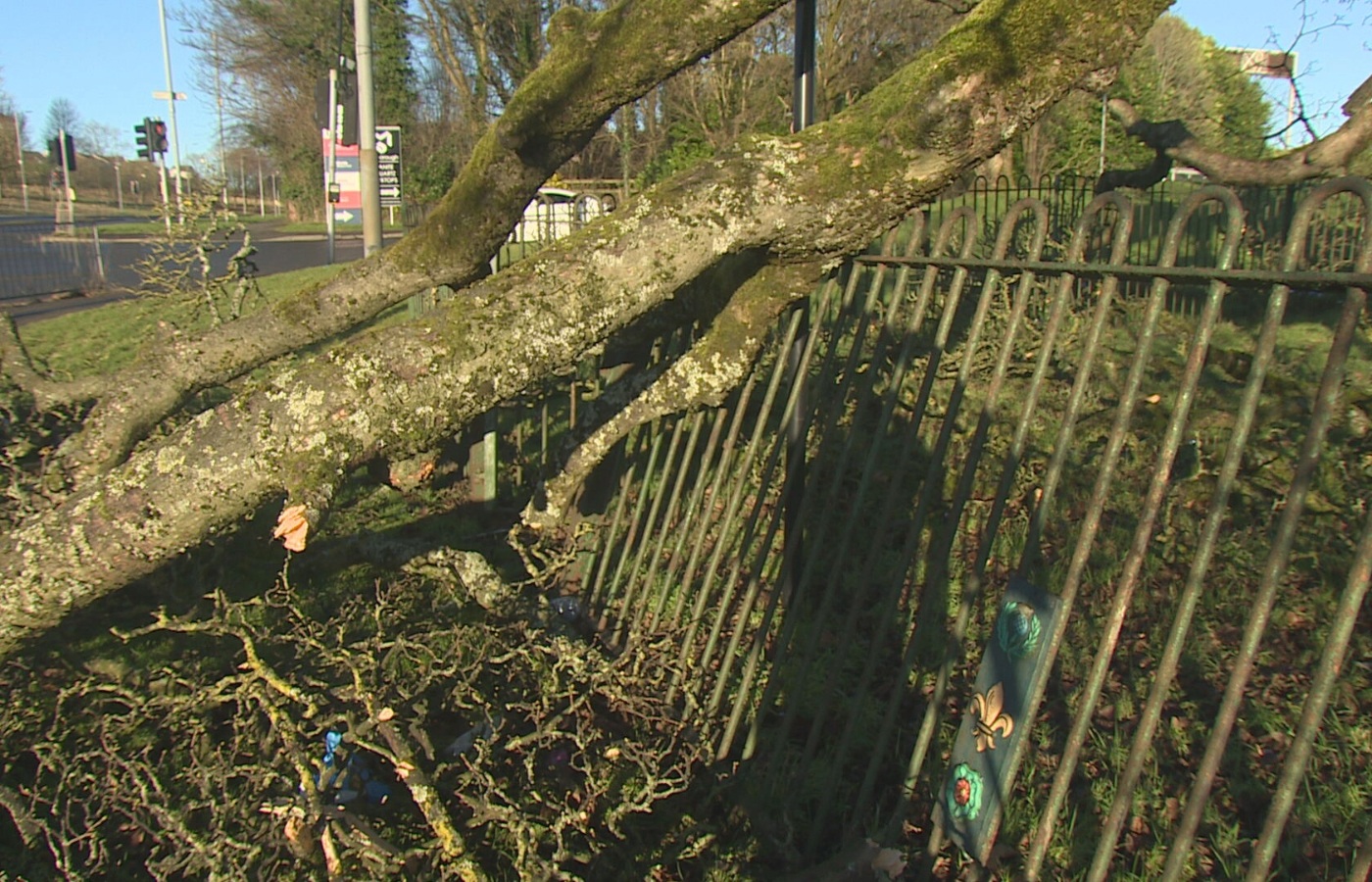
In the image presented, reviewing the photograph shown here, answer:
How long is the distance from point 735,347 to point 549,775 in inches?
63.6

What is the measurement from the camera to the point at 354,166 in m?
23.6

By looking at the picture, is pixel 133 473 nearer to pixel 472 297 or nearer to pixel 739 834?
pixel 472 297

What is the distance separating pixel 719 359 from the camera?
149 inches

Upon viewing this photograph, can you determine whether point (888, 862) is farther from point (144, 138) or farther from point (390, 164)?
point (144, 138)

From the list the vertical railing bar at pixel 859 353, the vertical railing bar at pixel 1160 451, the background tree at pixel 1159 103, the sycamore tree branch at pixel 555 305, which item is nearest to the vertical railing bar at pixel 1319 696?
the vertical railing bar at pixel 1160 451

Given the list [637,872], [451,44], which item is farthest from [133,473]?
[451,44]

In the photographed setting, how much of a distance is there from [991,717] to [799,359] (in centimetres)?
173

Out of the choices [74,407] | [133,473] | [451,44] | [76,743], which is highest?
[451,44]

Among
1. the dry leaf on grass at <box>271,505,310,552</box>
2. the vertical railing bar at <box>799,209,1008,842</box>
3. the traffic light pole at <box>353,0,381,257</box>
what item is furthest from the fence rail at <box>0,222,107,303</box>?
the vertical railing bar at <box>799,209,1008,842</box>

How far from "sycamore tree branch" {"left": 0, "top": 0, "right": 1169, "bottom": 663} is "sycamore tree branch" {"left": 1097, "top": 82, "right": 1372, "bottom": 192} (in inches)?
179

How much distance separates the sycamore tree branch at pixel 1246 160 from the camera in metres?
6.31

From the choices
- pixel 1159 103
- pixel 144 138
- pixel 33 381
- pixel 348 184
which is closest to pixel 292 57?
pixel 144 138

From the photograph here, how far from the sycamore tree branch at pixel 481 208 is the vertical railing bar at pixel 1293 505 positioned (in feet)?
7.04

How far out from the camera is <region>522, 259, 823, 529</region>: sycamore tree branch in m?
3.48
